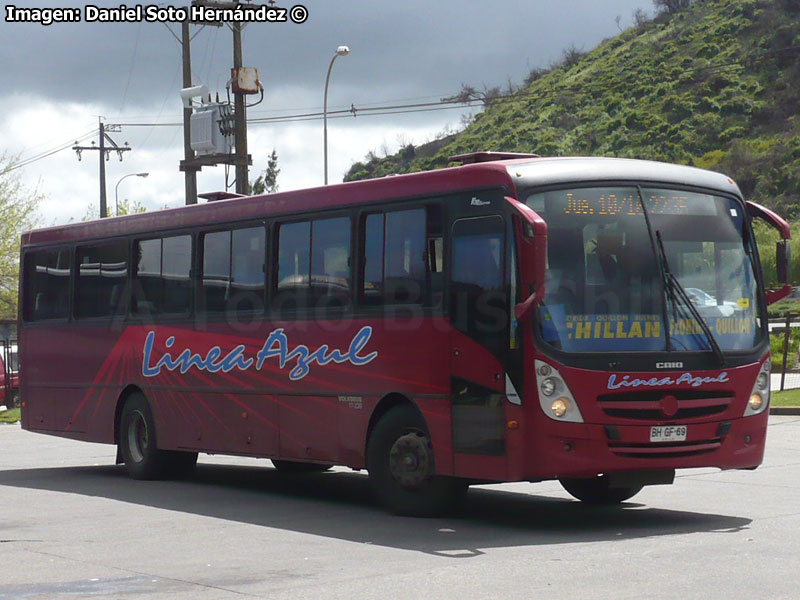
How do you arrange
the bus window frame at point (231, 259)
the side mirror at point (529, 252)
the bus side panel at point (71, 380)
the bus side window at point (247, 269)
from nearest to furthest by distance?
1. the side mirror at point (529, 252)
2. the bus window frame at point (231, 259)
3. the bus side window at point (247, 269)
4. the bus side panel at point (71, 380)

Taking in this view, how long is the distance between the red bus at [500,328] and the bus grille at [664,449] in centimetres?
2

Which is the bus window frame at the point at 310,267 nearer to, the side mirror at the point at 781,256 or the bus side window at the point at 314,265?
the bus side window at the point at 314,265

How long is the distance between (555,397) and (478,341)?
0.88 m

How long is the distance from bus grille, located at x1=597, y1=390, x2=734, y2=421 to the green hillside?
2472 inches

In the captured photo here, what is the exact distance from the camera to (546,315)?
11.5 metres

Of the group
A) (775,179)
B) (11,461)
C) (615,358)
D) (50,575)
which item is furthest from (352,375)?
(775,179)

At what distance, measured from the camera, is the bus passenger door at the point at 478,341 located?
38.2ft

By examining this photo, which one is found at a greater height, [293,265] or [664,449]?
[293,265]

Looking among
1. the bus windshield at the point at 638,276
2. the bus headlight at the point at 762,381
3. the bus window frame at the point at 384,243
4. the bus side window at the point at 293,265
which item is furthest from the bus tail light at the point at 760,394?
the bus side window at the point at 293,265

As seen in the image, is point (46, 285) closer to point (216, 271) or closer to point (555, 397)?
point (216, 271)

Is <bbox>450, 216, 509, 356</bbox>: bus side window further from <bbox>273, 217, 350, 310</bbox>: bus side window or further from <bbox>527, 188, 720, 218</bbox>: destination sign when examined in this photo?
<bbox>273, 217, 350, 310</bbox>: bus side window

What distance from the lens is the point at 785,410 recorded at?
83.7 ft

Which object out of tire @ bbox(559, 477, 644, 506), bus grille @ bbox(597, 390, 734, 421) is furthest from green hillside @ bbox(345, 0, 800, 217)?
bus grille @ bbox(597, 390, 734, 421)

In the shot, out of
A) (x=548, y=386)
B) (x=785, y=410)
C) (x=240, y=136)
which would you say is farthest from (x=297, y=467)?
(x=240, y=136)
